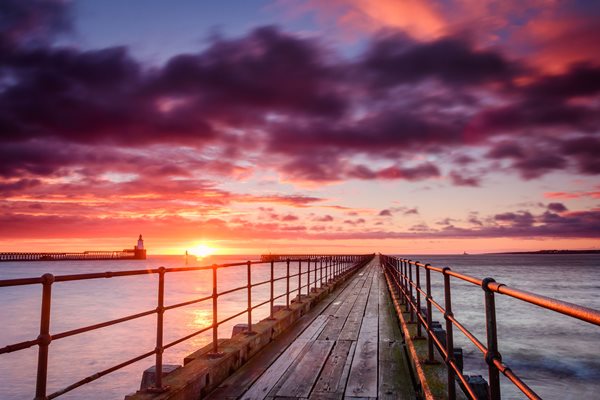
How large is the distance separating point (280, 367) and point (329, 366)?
2.21 feet

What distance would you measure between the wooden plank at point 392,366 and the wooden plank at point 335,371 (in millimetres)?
492

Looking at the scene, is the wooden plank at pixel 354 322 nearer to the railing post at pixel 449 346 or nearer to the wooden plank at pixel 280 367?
the wooden plank at pixel 280 367

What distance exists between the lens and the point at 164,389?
440 cm

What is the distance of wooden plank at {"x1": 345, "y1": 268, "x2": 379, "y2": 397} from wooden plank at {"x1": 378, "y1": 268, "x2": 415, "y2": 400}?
90mm

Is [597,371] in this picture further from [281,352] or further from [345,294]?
[281,352]

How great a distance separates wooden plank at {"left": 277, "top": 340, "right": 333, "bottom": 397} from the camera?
500 centimetres

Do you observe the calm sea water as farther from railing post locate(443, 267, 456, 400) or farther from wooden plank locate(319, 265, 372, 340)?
railing post locate(443, 267, 456, 400)

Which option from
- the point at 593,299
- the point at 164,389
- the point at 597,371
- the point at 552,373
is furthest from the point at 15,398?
the point at 593,299

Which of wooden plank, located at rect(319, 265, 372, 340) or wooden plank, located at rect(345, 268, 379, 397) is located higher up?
wooden plank, located at rect(345, 268, 379, 397)

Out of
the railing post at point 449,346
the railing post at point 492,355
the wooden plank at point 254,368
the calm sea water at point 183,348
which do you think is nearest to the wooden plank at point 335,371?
the wooden plank at point 254,368

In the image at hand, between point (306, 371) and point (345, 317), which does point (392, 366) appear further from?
point (345, 317)

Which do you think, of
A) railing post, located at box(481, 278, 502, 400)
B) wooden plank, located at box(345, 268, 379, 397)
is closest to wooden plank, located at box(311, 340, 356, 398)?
wooden plank, located at box(345, 268, 379, 397)

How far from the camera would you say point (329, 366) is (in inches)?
239

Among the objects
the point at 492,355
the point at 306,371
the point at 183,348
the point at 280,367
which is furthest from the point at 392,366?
the point at 183,348
